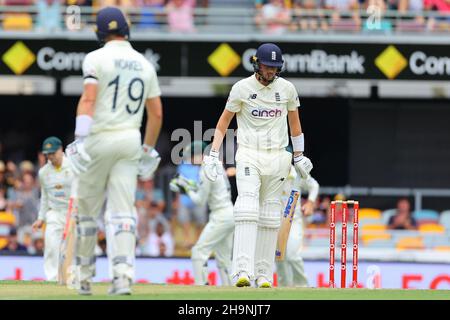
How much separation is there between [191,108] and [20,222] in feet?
18.2

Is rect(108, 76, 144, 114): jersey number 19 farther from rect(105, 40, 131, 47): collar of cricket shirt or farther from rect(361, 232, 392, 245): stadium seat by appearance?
rect(361, 232, 392, 245): stadium seat

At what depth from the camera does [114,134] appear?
1030 cm

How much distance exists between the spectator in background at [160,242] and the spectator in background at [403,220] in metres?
3.58

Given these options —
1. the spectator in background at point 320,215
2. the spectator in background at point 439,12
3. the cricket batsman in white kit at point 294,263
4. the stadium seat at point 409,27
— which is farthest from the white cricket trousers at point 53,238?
the spectator in background at point 439,12

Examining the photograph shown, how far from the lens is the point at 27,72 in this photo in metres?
23.0

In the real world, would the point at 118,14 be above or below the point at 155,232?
above

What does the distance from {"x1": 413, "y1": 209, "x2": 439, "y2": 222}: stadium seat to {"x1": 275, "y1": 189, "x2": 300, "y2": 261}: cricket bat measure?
8626 mm

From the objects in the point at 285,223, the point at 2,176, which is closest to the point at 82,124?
the point at 285,223

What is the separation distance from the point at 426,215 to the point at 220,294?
12.5m

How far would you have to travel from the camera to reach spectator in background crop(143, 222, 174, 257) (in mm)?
21922

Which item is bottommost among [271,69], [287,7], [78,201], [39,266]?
[39,266]

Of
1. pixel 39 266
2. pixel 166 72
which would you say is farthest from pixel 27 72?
pixel 39 266

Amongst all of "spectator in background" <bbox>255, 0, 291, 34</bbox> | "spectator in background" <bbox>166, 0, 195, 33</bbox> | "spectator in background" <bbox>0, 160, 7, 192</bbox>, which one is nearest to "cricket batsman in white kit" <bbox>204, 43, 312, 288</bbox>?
"spectator in background" <bbox>255, 0, 291, 34</bbox>

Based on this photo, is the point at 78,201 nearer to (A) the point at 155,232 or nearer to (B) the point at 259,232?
(B) the point at 259,232
